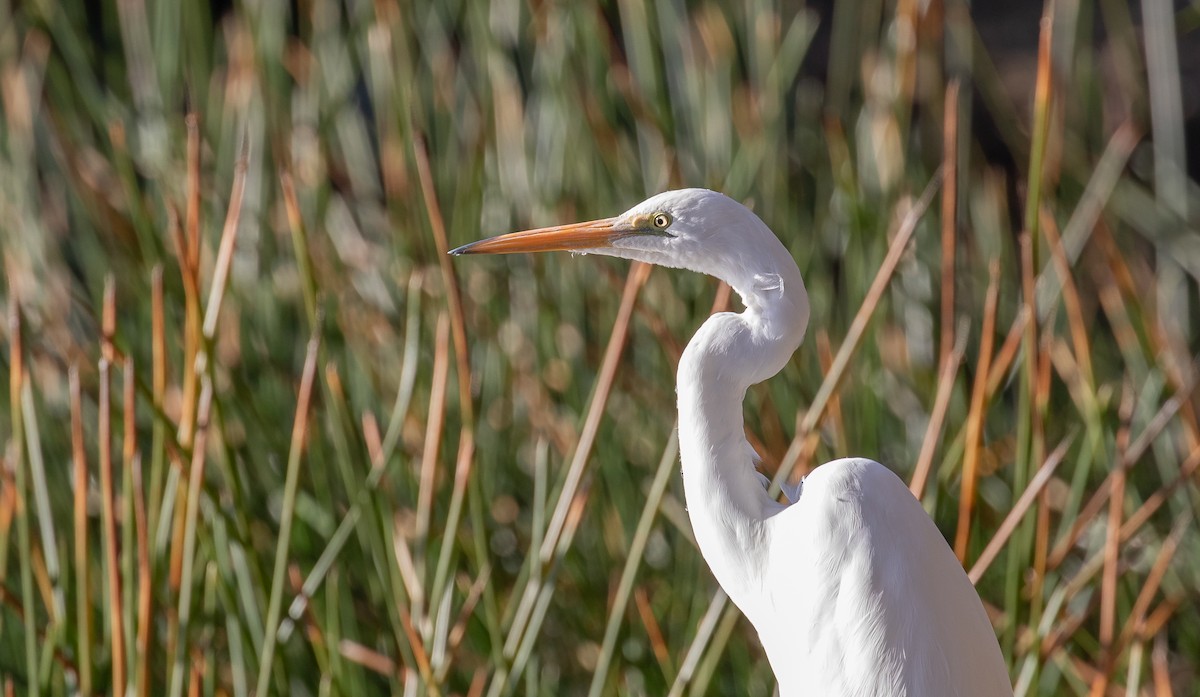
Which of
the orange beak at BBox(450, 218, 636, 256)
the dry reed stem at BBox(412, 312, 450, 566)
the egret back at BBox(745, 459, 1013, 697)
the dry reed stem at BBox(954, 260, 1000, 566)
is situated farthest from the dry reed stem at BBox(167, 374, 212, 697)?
the dry reed stem at BBox(954, 260, 1000, 566)

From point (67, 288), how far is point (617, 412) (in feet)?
2.22

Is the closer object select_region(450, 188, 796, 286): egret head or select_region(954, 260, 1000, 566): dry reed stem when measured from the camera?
select_region(450, 188, 796, 286): egret head

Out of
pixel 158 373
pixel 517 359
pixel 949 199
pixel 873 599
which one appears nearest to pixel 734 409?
pixel 873 599

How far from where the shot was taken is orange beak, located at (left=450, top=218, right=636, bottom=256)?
653 millimetres

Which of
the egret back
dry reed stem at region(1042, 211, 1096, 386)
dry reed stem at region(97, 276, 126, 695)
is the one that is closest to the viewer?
the egret back

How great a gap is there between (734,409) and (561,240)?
13 centimetres

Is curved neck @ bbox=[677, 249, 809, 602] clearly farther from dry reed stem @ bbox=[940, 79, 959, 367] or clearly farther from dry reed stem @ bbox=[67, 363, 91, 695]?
dry reed stem @ bbox=[67, 363, 91, 695]

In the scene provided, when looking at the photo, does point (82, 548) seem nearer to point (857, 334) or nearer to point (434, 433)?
point (434, 433)

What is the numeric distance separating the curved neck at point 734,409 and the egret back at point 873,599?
0.07ft

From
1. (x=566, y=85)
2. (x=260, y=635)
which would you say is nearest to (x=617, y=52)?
(x=566, y=85)

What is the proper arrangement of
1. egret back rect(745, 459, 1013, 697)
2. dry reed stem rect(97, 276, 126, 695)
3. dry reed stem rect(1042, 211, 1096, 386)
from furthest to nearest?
dry reed stem rect(1042, 211, 1096, 386) < dry reed stem rect(97, 276, 126, 695) < egret back rect(745, 459, 1013, 697)

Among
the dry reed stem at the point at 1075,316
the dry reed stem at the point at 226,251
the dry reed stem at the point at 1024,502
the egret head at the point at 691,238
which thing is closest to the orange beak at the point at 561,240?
the egret head at the point at 691,238

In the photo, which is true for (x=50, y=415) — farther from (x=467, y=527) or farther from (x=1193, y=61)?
(x=1193, y=61)

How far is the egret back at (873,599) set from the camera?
600 millimetres
